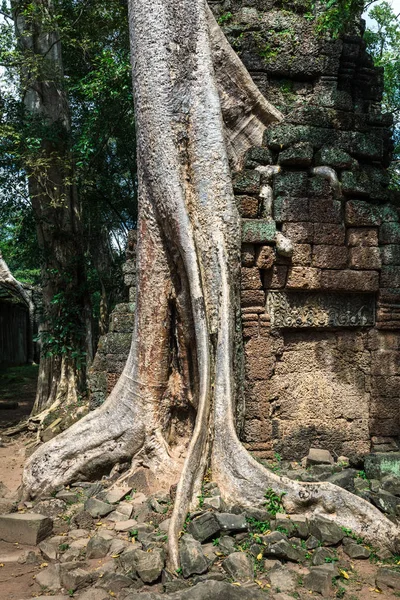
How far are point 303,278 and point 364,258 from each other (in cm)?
56

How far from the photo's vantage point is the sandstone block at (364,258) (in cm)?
473

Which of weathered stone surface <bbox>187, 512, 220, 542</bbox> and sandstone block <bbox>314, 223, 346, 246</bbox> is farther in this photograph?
sandstone block <bbox>314, 223, 346, 246</bbox>

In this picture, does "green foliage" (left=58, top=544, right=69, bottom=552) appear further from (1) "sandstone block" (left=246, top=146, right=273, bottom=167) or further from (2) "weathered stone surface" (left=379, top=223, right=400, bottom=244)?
(2) "weathered stone surface" (left=379, top=223, right=400, bottom=244)

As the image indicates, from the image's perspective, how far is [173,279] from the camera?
434cm

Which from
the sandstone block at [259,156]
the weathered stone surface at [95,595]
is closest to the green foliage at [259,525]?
the weathered stone surface at [95,595]

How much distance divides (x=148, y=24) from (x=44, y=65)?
11.2 ft

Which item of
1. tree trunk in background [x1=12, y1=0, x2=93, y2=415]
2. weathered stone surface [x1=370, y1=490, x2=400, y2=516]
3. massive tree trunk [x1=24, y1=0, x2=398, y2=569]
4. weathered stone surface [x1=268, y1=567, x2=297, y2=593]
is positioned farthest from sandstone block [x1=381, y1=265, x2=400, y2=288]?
tree trunk in background [x1=12, y1=0, x2=93, y2=415]

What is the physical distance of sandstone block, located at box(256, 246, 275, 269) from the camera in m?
4.58

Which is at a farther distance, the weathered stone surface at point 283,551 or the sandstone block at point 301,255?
the sandstone block at point 301,255

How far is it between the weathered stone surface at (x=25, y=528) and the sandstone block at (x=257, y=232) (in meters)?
2.47

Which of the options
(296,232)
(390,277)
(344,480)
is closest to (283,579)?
(344,480)

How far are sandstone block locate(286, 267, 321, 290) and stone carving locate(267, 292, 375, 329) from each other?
0.11 metres

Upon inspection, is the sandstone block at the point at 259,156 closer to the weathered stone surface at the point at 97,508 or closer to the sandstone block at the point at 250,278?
the sandstone block at the point at 250,278

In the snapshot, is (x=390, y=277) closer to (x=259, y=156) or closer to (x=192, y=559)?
(x=259, y=156)
